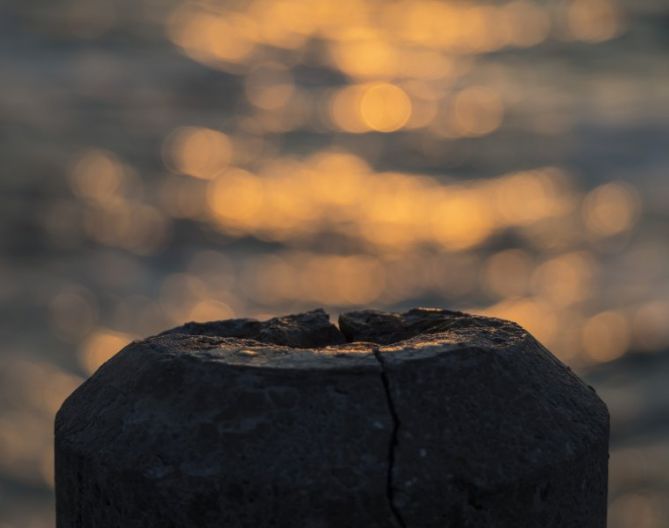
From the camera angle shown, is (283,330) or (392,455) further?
(283,330)

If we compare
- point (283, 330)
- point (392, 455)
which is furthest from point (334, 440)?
point (283, 330)

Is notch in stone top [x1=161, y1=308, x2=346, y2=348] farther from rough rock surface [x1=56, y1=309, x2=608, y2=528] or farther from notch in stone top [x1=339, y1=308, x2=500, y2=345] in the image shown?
rough rock surface [x1=56, y1=309, x2=608, y2=528]

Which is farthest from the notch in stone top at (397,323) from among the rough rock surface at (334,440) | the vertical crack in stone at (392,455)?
the vertical crack in stone at (392,455)

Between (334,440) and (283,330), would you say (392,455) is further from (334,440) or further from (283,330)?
(283,330)

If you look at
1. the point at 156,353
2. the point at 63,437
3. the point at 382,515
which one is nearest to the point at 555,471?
the point at 382,515

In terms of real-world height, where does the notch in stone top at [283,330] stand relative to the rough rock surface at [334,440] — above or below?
above

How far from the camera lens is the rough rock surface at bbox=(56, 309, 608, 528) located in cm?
293

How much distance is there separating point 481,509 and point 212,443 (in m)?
0.66

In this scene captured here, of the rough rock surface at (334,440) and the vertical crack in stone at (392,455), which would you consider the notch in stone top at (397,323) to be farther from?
the vertical crack in stone at (392,455)

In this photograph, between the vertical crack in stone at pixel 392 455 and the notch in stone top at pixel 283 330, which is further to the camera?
the notch in stone top at pixel 283 330

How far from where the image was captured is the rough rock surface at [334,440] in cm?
293

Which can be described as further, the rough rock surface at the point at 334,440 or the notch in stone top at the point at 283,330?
the notch in stone top at the point at 283,330

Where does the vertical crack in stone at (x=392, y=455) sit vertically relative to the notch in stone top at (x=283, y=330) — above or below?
below

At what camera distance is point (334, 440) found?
2.96 metres
